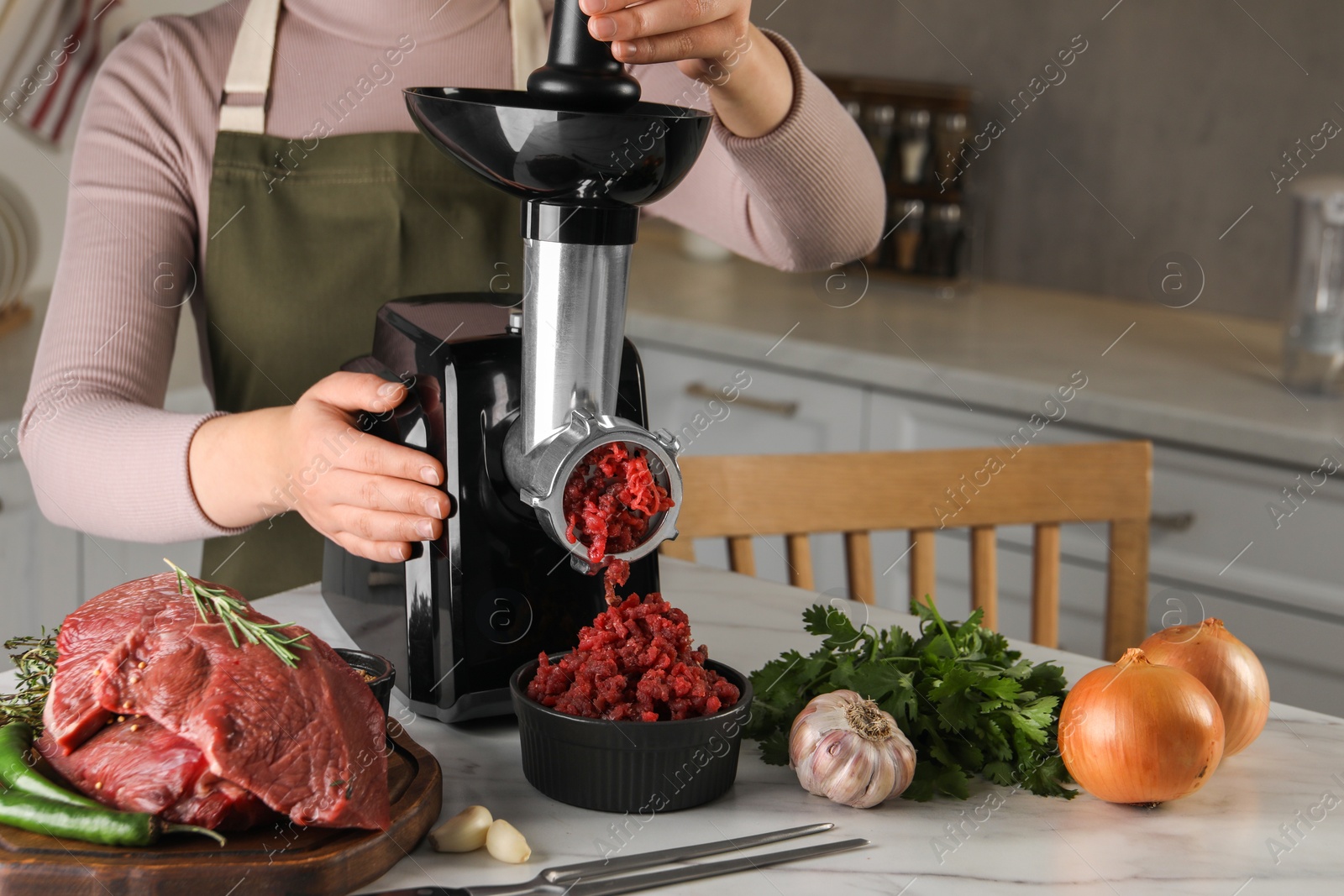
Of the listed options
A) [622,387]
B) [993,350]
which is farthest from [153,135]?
[993,350]

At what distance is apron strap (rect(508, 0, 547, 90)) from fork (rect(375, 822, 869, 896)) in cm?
82

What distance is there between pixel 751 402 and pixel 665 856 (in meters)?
1.51

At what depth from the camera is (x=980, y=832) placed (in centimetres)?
77

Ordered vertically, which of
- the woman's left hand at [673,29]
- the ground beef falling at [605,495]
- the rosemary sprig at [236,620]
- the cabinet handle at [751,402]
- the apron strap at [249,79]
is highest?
the apron strap at [249,79]

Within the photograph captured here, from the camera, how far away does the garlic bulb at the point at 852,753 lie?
77 centimetres

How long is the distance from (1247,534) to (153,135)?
149 centimetres

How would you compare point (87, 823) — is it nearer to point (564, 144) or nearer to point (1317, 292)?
point (564, 144)

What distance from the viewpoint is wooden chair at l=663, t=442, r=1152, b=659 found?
1.28 m

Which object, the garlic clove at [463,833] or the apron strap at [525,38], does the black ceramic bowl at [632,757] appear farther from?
the apron strap at [525,38]

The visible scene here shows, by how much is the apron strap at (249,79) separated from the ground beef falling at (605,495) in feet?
2.05

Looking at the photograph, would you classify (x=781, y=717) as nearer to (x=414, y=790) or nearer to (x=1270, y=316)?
(x=414, y=790)

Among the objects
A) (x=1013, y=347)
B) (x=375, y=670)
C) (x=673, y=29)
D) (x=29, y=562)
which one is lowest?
(x=29, y=562)

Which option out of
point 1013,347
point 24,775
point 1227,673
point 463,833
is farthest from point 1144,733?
point 1013,347

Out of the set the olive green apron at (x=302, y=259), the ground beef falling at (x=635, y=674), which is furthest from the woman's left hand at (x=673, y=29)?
the olive green apron at (x=302, y=259)
